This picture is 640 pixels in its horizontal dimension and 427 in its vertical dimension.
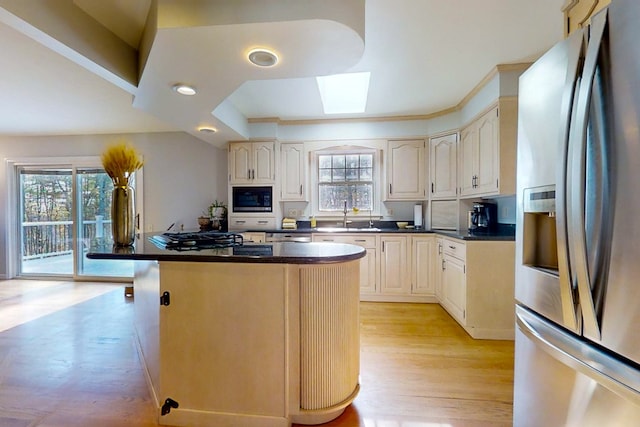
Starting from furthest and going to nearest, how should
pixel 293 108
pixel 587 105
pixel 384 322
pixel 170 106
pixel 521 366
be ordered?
pixel 293 108 → pixel 384 322 → pixel 170 106 → pixel 521 366 → pixel 587 105

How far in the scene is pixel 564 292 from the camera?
86cm

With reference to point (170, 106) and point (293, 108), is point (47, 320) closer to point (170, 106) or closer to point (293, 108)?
point (170, 106)

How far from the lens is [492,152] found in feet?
9.38

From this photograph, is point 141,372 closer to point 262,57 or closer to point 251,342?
point 251,342

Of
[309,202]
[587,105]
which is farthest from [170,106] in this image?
[587,105]

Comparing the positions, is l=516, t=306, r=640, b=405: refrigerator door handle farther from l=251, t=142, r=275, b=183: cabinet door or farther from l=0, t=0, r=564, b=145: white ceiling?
l=251, t=142, r=275, b=183: cabinet door

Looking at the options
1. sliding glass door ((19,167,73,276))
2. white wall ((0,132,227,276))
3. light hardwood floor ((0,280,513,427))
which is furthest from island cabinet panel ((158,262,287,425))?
sliding glass door ((19,167,73,276))

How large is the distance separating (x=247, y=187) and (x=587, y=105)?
12.9 feet

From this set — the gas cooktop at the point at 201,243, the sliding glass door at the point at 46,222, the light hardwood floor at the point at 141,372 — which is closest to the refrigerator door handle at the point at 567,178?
the light hardwood floor at the point at 141,372

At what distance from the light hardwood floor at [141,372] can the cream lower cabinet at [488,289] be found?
149 millimetres

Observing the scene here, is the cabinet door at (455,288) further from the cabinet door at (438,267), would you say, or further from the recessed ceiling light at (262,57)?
the recessed ceiling light at (262,57)

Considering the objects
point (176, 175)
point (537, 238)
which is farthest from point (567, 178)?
point (176, 175)

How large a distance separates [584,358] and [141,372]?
8.43ft

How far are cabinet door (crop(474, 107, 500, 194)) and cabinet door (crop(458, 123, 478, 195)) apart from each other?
0.08 metres
